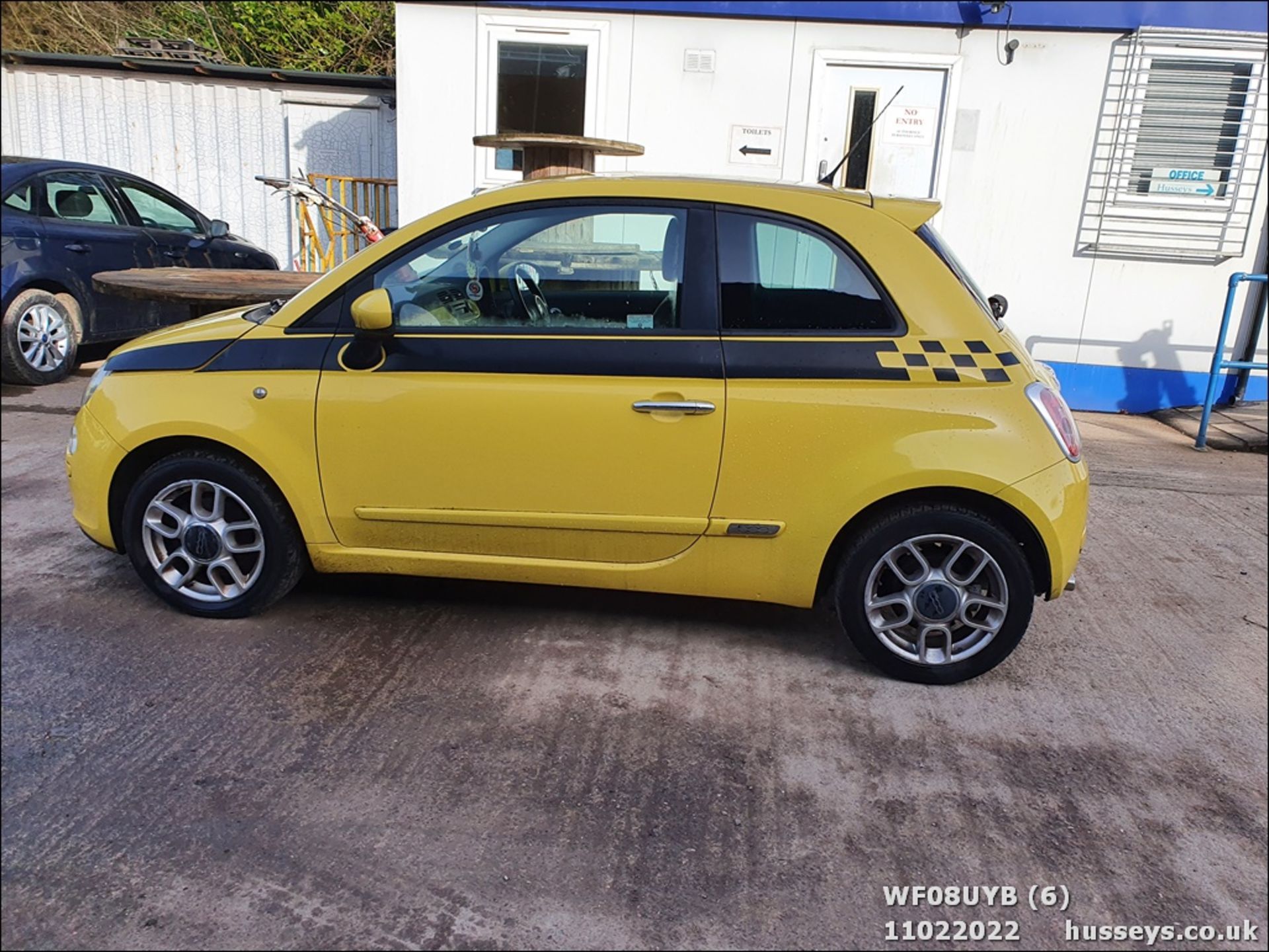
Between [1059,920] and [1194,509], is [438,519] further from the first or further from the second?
[1194,509]

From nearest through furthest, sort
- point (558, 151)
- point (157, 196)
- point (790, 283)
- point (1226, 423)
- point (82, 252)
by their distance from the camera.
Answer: point (790, 283) → point (558, 151) → point (82, 252) → point (1226, 423) → point (157, 196)

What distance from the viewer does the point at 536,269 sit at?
11.6 feet

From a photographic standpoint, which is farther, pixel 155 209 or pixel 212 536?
pixel 155 209

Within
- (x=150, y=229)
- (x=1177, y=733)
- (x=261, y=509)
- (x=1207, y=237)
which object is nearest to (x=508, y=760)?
(x=261, y=509)

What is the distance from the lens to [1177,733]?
3262mm

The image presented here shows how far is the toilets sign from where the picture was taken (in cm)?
784

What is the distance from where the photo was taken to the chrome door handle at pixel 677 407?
10.9 ft

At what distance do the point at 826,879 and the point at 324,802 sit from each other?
1.34 meters

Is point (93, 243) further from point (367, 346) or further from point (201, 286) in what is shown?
point (367, 346)

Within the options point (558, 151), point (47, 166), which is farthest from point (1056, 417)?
point (47, 166)

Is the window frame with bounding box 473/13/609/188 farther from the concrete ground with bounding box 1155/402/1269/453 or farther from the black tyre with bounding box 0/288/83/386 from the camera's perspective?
the concrete ground with bounding box 1155/402/1269/453

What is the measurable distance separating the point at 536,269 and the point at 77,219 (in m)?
5.54

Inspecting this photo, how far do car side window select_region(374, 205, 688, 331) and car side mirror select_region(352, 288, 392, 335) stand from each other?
0.50 feet

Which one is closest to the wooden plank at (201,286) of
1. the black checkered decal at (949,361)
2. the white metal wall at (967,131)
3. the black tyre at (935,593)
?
the white metal wall at (967,131)
